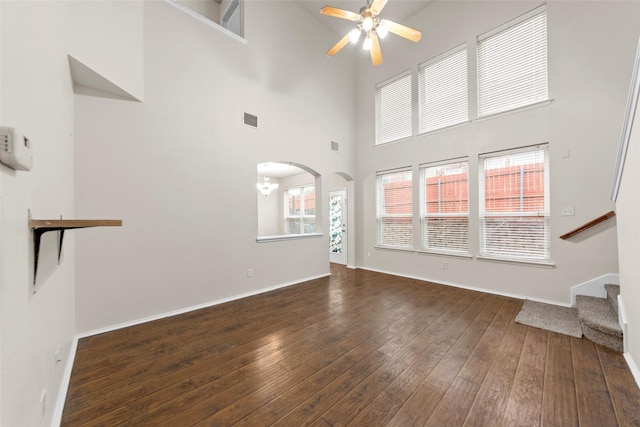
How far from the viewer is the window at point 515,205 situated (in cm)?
371

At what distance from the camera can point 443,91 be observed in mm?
4691

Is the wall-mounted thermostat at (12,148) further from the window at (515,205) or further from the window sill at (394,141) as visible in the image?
the window sill at (394,141)

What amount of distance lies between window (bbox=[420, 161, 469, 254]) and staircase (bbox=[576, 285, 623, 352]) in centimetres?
164

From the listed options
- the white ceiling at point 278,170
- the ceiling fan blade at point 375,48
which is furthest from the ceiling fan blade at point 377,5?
the white ceiling at point 278,170

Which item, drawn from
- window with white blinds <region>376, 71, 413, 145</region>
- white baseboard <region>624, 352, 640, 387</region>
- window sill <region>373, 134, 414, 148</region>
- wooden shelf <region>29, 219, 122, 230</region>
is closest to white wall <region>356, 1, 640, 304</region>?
window sill <region>373, 134, 414, 148</region>

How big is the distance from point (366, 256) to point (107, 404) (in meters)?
4.89

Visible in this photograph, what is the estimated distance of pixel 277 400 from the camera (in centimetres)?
173

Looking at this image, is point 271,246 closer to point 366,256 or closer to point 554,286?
point 366,256

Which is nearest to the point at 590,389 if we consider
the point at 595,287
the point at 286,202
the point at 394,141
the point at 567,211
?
the point at 595,287

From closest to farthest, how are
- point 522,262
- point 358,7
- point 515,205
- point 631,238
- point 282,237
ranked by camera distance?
1. point 631,238
2. point 522,262
3. point 515,205
4. point 282,237
5. point 358,7

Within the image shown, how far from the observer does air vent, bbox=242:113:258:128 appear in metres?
4.02

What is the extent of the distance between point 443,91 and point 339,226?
12.3 ft

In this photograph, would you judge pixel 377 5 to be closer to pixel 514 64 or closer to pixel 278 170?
pixel 514 64

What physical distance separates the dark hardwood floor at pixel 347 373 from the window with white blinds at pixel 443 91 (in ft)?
11.0
